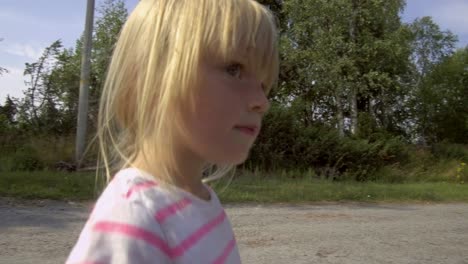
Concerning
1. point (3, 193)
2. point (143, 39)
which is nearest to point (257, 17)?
point (143, 39)

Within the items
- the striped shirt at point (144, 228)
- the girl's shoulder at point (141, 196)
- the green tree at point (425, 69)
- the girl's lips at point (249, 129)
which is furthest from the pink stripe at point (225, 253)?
the green tree at point (425, 69)

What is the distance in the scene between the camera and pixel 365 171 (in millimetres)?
15195

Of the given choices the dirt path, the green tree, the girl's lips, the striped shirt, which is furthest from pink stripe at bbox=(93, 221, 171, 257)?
the green tree

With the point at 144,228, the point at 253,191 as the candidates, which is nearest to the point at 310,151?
the point at 253,191

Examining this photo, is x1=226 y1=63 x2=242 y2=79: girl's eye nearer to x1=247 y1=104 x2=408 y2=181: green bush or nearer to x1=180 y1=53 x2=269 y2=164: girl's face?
x1=180 y1=53 x2=269 y2=164: girl's face

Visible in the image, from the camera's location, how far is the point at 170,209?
844 millimetres

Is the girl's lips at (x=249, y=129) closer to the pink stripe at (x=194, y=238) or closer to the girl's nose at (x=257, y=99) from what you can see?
the girl's nose at (x=257, y=99)

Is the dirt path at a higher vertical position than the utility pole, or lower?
lower

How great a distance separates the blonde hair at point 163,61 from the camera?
889 mm

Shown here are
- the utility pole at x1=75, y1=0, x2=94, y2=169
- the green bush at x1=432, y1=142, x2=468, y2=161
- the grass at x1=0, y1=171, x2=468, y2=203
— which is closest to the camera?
the grass at x1=0, y1=171, x2=468, y2=203

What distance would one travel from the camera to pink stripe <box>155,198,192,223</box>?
32.0 inches

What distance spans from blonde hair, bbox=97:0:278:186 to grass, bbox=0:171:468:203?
6.95 metres

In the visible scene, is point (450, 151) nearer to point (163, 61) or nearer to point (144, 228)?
point (163, 61)

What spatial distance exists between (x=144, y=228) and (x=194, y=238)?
119 millimetres
